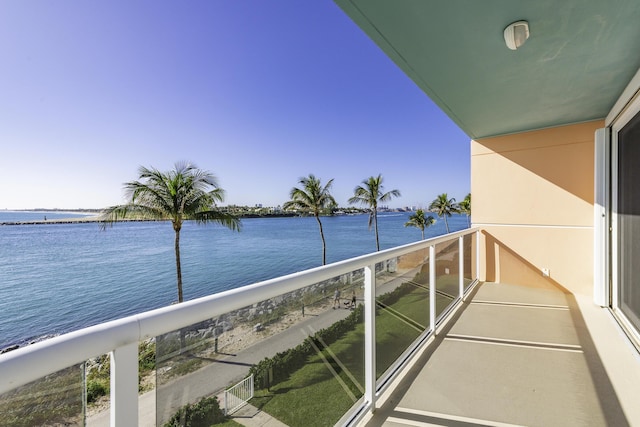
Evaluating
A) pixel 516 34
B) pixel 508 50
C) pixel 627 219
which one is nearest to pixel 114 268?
pixel 508 50

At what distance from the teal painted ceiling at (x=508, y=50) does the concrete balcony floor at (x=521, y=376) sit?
7.98ft

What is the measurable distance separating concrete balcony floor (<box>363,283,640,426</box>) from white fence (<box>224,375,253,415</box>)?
1008 mm

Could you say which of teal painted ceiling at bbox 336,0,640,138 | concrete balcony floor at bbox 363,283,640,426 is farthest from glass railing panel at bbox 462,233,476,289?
teal painted ceiling at bbox 336,0,640,138

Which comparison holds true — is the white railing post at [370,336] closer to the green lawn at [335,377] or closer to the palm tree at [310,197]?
the green lawn at [335,377]

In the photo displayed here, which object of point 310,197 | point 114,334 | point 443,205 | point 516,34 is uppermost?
point 516,34

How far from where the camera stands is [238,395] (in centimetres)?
94

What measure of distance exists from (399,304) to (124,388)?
1900mm

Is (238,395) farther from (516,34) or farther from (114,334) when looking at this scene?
(516,34)

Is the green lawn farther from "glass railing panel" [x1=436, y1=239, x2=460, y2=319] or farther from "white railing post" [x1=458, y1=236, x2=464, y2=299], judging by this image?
"white railing post" [x1=458, y1=236, x2=464, y2=299]

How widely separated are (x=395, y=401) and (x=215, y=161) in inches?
1259

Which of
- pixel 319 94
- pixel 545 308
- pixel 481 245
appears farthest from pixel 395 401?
pixel 319 94

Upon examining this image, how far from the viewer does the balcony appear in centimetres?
62

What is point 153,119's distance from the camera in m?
17.7

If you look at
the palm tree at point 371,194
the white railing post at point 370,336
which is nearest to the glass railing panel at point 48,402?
the white railing post at point 370,336
